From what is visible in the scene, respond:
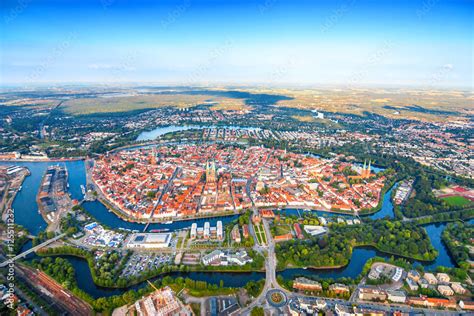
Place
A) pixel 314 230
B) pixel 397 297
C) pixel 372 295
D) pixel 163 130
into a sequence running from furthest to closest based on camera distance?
pixel 163 130
pixel 314 230
pixel 372 295
pixel 397 297

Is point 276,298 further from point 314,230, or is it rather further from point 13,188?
point 13,188

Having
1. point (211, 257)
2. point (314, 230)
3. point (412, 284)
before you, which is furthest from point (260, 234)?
point (412, 284)

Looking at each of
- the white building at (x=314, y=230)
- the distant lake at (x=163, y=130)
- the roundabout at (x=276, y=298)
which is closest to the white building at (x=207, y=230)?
the roundabout at (x=276, y=298)

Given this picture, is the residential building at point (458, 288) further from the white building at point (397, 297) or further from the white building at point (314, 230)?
the white building at point (314, 230)

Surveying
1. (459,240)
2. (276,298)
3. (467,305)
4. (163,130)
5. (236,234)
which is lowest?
(467,305)

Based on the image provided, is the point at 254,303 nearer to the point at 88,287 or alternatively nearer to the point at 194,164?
the point at 88,287

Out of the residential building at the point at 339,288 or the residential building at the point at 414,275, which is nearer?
the residential building at the point at 339,288
